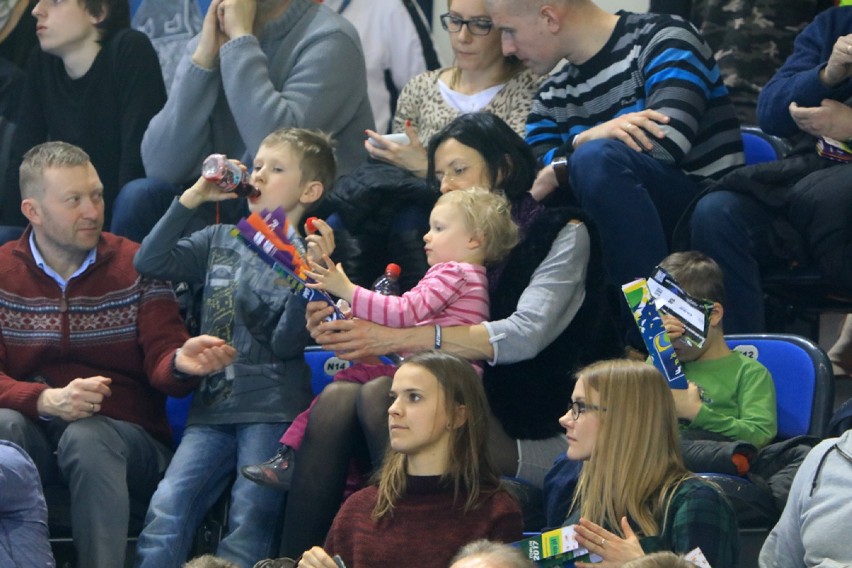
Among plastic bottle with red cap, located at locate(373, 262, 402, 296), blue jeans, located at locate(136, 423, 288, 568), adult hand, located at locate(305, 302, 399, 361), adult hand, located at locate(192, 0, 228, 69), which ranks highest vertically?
adult hand, located at locate(192, 0, 228, 69)

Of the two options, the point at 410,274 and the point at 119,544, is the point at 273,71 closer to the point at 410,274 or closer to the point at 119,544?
the point at 410,274

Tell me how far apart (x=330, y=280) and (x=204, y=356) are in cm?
48

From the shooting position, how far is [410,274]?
4.18 metres

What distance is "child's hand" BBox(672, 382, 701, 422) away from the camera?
11.6 feet

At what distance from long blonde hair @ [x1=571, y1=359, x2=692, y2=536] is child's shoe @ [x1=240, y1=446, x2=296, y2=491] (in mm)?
856

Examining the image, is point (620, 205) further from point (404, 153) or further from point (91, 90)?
point (91, 90)

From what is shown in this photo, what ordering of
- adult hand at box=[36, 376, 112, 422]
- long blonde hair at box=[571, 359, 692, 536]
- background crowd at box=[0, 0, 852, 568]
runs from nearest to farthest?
long blonde hair at box=[571, 359, 692, 536] → background crowd at box=[0, 0, 852, 568] → adult hand at box=[36, 376, 112, 422]

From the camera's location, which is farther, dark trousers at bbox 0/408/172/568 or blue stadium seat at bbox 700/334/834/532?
dark trousers at bbox 0/408/172/568

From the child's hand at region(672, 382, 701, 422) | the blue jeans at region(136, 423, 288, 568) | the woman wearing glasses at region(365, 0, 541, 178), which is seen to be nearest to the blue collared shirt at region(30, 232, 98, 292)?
the blue jeans at region(136, 423, 288, 568)

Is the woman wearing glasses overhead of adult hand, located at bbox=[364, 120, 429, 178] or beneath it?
overhead

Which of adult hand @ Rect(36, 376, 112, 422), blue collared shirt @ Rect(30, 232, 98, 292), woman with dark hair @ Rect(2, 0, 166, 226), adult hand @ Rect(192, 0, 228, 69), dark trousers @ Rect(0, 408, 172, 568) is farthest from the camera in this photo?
woman with dark hair @ Rect(2, 0, 166, 226)

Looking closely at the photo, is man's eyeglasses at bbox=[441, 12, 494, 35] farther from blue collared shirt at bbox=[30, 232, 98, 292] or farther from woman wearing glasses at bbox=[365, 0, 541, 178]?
blue collared shirt at bbox=[30, 232, 98, 292]

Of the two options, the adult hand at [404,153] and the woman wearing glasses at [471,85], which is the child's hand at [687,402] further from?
the woman wearing glasses at [471,85]

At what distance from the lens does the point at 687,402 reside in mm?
3559
